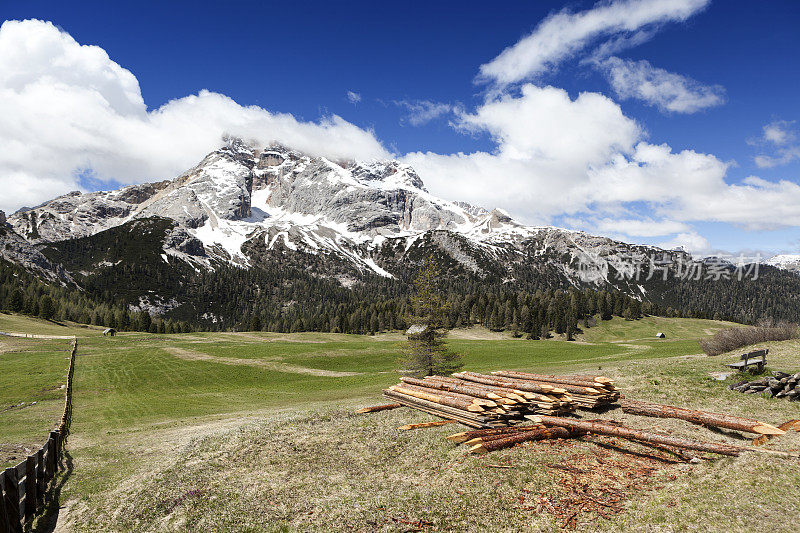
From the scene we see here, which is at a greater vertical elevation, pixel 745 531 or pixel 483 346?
pixel 745 531

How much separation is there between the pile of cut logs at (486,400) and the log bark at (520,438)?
196cm

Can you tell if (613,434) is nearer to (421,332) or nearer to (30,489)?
(30,489)

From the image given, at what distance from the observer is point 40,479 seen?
14.2m

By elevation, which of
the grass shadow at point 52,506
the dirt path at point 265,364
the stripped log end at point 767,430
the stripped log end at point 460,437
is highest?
the stripped log end at point 767,430

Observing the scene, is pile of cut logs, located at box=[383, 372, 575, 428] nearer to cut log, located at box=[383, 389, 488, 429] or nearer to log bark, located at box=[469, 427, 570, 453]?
cut log, located at box=[383, 389, 488, 429]

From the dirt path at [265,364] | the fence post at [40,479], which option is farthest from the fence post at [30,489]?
the dirt path at [265,364]

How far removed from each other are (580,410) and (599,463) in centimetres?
838

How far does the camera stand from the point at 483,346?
304 feet

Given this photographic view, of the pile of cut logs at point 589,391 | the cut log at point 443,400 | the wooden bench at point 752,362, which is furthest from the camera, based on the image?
the wooden bench at point 752,362

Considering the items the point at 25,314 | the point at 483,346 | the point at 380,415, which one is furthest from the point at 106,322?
the point at 380,415

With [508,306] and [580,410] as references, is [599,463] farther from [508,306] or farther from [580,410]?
[508,306]

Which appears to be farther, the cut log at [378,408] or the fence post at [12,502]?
the cut log at [378,408]

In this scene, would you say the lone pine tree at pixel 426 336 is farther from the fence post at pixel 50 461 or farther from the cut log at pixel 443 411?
the fence post at pixel 50 461

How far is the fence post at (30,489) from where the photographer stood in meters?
12.5
